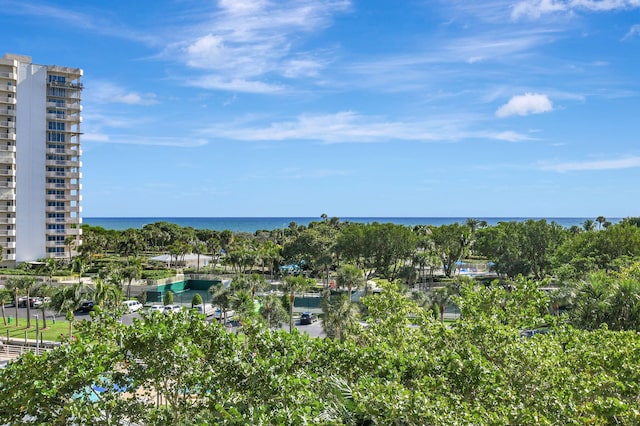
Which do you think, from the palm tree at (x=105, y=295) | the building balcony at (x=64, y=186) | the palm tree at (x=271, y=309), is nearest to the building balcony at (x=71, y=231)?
the building balcony at (x=64, y=186)

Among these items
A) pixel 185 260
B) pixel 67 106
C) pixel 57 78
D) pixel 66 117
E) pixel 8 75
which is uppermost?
pixel 57 78

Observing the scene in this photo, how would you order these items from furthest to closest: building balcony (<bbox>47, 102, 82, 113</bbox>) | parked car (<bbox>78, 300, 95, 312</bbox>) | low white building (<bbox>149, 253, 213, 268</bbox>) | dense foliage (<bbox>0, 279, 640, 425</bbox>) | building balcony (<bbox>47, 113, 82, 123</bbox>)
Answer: low white building (<bbox>149, 253, 213, 268</bbox>), building balcony (<bbox>47, 102, 82, 113</bbox>), building balcony (<bbox>47, 113, 82, 123</bbox>), parked car (<bbox>78, 300, 95, 312</bbox>), dense foliage (<bbox>0, 279, 640, 425</bbox>)

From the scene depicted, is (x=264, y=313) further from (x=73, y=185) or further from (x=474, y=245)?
(x=474, y=245)

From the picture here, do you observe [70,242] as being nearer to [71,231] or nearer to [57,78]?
[71,231]

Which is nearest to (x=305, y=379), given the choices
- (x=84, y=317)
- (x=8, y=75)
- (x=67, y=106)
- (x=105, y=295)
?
(x=105, y=295)

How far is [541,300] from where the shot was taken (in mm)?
16656

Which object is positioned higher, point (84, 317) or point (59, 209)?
point (59, 209)

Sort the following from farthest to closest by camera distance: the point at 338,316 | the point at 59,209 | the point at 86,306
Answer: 1. the point at 59,209
2. the point at 86,306
3. the point at 338,316

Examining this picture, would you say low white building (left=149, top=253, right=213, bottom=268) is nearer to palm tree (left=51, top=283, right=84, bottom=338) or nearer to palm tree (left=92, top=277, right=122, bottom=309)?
palm tree (left=92, top=277, right=122, bottom=309)

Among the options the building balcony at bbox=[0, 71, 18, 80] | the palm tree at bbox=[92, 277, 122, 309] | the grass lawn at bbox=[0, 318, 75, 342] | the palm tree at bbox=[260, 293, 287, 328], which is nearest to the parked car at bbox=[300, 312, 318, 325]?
the palm tree at bbox=[260, 293, 287, 328]

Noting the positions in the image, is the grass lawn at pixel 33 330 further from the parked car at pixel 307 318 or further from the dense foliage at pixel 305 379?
the dense foliage at pixel 305 379

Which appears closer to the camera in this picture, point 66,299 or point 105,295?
point 66,299

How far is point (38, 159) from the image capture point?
248 feet

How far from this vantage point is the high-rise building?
7325cm
